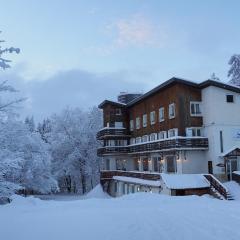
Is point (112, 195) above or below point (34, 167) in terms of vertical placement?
below

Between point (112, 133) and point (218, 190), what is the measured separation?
27443mm

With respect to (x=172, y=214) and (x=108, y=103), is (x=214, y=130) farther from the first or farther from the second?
(x=172, y=214)

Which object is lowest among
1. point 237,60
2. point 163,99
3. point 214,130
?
point 214,130

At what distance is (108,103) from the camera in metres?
61.0

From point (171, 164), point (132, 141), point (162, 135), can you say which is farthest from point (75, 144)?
point (171, 164)

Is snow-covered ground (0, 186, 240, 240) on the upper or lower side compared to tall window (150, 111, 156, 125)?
lower

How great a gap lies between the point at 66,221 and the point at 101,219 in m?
1.23

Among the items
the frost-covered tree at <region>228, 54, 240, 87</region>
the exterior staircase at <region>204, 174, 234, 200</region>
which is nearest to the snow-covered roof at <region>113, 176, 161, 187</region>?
the exterior staircase at <region>204, 174, 234, 200</region>

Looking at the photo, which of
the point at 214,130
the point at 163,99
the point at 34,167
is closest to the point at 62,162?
the point at 34,167

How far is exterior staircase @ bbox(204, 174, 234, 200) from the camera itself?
32.8 m

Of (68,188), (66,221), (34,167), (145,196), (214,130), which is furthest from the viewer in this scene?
(68,188)

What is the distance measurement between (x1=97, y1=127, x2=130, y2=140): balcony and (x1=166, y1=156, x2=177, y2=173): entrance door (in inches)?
553

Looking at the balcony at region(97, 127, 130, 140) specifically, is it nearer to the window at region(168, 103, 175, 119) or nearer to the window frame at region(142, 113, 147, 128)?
the window frame at region(142, 113, 147, 128)

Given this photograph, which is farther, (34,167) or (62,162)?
(62,162)
